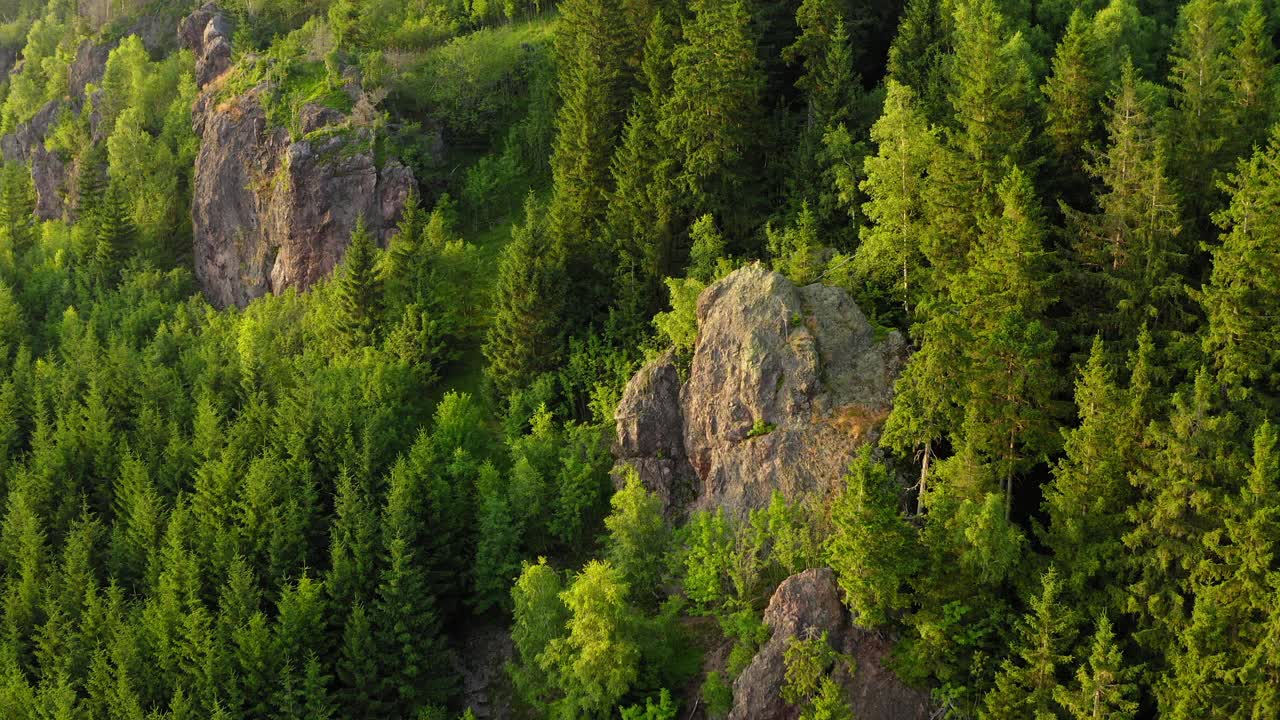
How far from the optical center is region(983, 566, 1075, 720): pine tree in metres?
51.7

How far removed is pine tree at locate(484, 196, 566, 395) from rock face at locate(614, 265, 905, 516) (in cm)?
1240

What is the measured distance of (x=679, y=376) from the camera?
72.9 meters

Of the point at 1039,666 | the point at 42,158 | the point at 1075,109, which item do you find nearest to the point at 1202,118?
the point at 1075,109

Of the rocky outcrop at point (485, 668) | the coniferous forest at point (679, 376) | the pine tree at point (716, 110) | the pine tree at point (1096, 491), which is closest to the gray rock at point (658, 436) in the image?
the coniferous forest at point (679, 376)

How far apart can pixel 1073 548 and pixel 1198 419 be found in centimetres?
726

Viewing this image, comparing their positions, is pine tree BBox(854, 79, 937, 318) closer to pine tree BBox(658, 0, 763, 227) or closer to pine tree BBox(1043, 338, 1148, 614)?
pine tree BBox(1043, 338, 1148, 614)

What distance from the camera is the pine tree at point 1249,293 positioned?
179 feet

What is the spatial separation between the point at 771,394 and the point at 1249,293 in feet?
72.9

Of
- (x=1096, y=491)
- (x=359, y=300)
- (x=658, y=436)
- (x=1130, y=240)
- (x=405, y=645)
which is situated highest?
(x=1130, y=240)

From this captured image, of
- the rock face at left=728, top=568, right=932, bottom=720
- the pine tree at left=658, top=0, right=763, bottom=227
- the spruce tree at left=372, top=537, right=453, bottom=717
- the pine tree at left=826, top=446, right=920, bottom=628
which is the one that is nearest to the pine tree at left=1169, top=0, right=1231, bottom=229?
the pine tree at left=826, top=446, right=920, bottom=628

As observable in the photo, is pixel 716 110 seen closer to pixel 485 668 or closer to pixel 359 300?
pixel 359 300

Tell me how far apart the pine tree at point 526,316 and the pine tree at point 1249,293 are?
3837cm

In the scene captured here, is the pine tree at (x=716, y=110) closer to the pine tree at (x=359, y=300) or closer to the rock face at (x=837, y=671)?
the pine tree at (x=359, y=300)

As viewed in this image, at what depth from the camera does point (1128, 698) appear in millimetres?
52500
